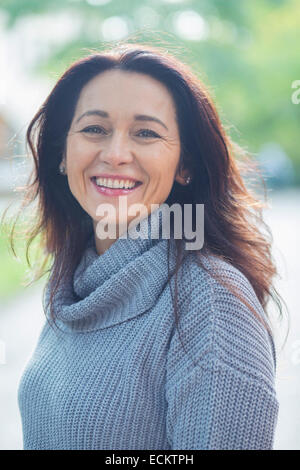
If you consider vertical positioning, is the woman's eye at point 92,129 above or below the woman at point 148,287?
above

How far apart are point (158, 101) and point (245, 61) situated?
14.5 metres

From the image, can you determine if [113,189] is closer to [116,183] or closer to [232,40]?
[116,183]

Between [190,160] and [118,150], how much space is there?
275 millimetres

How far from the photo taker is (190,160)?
182 centimetres

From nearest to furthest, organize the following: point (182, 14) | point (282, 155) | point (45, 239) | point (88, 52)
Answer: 1. point (88, 52)
2. point (45, 239)
3. point (182, 14)
4. point (282, 155)

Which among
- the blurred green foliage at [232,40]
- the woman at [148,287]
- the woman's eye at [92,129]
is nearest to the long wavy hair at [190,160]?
the woman at [148,287]

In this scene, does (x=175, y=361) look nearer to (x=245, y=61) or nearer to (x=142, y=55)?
(x=142, y=55)

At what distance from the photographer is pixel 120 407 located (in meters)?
1.48

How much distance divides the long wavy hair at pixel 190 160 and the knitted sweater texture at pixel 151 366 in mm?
66

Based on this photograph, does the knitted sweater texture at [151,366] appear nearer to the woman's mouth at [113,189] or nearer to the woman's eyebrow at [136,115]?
the woman's mouth at [113,189]

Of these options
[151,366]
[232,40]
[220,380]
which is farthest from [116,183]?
[232,40]

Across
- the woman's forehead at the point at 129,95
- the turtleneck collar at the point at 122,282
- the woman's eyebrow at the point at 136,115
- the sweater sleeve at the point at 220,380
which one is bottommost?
the sweater sleeve at the point at 220,380

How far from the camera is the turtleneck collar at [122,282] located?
160 cm
